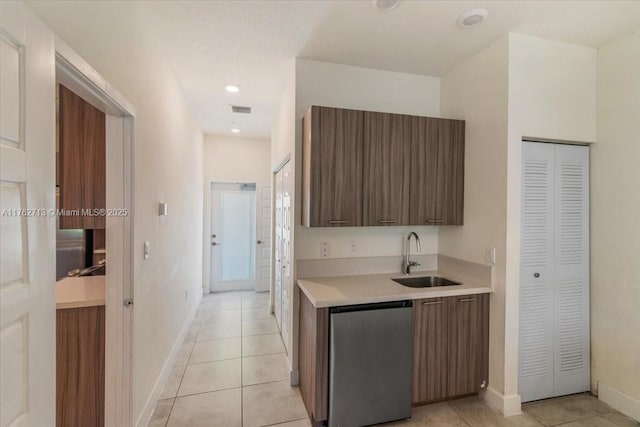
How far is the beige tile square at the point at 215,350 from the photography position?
294 cm

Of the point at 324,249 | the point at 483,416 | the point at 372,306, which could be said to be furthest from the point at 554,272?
the point at 324,249

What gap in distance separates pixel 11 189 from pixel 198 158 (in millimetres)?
4005

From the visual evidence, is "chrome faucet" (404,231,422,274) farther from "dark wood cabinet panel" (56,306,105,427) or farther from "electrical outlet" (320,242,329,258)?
"dark wood cabinet panel" (56,306,105,427)

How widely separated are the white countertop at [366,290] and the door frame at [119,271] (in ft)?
3.87

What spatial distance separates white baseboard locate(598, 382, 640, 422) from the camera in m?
2.08

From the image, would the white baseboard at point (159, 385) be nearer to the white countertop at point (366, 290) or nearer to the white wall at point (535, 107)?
the white countertop at point (366, 290)

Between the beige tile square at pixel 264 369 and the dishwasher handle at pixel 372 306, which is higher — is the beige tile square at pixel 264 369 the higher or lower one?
the lower one

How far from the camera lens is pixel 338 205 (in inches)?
89.5

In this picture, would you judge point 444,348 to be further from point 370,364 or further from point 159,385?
point 159,385

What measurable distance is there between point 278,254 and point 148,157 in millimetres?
2000

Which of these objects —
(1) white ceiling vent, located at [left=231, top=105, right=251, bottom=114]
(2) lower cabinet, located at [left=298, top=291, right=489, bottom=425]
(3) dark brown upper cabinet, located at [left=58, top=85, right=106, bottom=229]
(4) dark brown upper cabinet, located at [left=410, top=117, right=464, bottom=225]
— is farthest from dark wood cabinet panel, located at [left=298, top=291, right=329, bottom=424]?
(1) white ceiling vent, located at [left=231, top=105, right=251, bottom=114]

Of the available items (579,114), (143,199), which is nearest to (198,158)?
(143,199)

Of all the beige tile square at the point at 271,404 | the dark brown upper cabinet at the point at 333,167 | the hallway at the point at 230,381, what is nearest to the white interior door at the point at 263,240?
the hallway at the point at 230,381

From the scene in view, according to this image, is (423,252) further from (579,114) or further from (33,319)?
(33,319)
